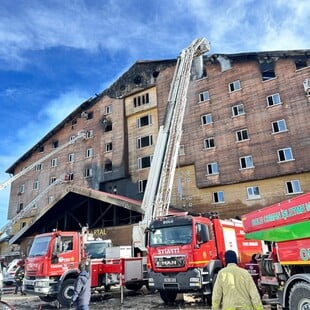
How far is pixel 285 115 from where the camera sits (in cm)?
2289

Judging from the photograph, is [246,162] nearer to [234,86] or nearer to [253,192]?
[253,192]

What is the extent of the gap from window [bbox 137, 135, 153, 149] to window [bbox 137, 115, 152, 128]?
4.76ft

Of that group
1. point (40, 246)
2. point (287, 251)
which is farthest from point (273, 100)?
point (40, 246)

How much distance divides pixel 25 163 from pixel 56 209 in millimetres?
17534

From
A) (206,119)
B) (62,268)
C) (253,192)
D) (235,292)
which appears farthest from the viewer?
(206,119)

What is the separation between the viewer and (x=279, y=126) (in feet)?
75.7

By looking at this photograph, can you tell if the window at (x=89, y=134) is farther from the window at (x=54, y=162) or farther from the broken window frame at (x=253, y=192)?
the broken window frame at (x=253, y=192)

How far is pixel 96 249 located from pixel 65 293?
3843 mm

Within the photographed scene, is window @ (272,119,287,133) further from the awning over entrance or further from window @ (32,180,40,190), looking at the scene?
window @ (32,180,40,190)

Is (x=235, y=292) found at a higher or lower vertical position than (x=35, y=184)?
lower

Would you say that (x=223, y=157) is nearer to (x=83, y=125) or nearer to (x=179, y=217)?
(x=179, y=217)

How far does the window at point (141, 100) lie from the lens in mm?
31283

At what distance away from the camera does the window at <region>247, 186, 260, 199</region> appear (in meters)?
22.8

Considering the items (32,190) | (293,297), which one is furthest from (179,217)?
(32,190)
